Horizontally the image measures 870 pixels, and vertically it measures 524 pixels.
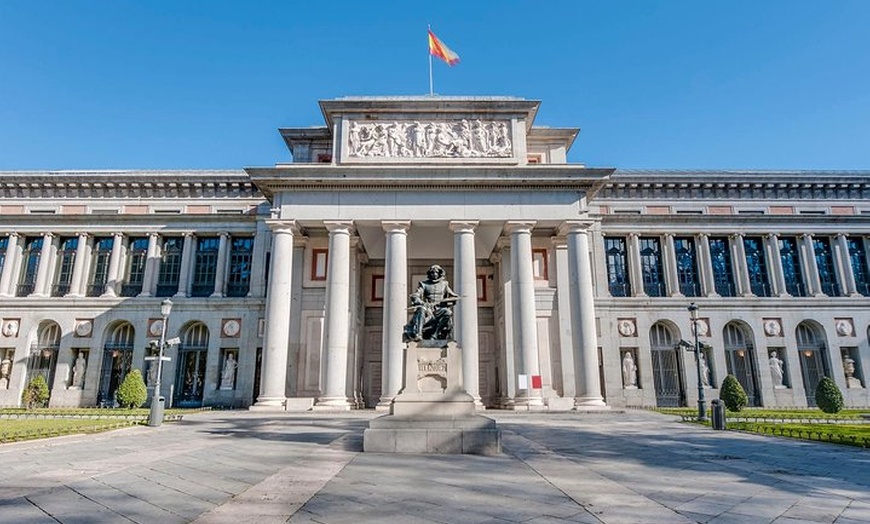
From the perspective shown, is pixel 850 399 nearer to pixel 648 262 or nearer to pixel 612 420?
pixel 648 262

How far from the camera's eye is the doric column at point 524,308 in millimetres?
24953

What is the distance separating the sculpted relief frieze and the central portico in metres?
0.08

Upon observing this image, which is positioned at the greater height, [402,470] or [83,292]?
[83,292]

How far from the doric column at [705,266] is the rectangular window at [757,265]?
2.85m

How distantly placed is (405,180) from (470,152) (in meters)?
4.25

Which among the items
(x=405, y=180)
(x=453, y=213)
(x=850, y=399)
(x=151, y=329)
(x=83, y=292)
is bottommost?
(x=850, y=399)

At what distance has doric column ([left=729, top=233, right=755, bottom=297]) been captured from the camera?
35.8m

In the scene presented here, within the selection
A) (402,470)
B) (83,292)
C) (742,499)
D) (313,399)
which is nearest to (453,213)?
(313,399)

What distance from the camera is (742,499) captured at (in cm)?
637

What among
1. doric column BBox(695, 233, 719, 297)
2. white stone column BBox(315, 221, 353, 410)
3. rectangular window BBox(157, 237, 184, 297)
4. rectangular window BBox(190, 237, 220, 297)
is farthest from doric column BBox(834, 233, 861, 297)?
rectangular window BBox(157, 237, 184, 297)

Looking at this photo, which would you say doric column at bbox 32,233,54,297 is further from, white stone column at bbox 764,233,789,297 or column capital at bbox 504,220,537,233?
white stone column at bbox 764,233,789,297

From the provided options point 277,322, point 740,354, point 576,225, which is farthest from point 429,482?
point 740,354

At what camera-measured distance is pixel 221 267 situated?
3559 centimetres

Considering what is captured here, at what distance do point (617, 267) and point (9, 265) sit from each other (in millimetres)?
43589
